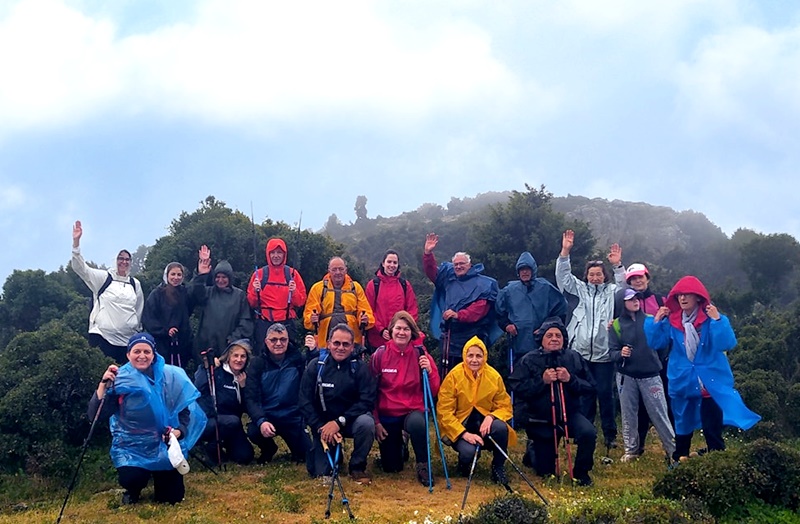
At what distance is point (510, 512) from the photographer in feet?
17.7

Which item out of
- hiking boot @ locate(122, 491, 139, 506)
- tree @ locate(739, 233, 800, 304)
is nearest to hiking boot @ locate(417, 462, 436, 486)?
hiking boot @ locate(122, 491, 139, 506)

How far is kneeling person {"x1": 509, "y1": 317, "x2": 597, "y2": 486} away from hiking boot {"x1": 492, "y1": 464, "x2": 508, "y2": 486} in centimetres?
61

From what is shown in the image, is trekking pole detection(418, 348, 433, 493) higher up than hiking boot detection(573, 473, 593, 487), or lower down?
higher up

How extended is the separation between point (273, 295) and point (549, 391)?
14.5ft

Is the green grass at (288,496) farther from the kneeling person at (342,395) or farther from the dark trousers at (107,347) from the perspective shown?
the dark trousers at (107,347)

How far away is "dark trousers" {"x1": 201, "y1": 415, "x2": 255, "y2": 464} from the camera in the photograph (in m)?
8.91

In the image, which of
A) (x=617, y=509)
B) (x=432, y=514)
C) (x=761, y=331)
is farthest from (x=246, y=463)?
(x=761, y=331)

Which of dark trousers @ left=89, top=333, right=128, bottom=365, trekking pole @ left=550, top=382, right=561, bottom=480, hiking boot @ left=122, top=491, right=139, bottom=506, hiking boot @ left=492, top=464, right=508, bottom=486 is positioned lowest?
hiking boot @ left=122, top=491, right=139, bottom=506

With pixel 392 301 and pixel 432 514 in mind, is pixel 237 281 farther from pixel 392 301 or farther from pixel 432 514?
pixel 432 514

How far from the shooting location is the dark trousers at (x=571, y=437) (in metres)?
7.84

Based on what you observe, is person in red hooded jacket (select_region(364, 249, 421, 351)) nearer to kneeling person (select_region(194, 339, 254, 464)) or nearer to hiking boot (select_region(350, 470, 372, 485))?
kneeling person (select_region(194, 339, 254, 464))

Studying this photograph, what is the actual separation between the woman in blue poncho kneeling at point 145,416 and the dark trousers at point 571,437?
4.16 m

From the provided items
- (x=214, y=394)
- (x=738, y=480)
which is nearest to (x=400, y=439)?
(x=214, y=394)

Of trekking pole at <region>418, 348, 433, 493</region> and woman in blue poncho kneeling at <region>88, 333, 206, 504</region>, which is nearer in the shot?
woman in blue poncho kneeling at <region>88, 333, 206, 504</region>
